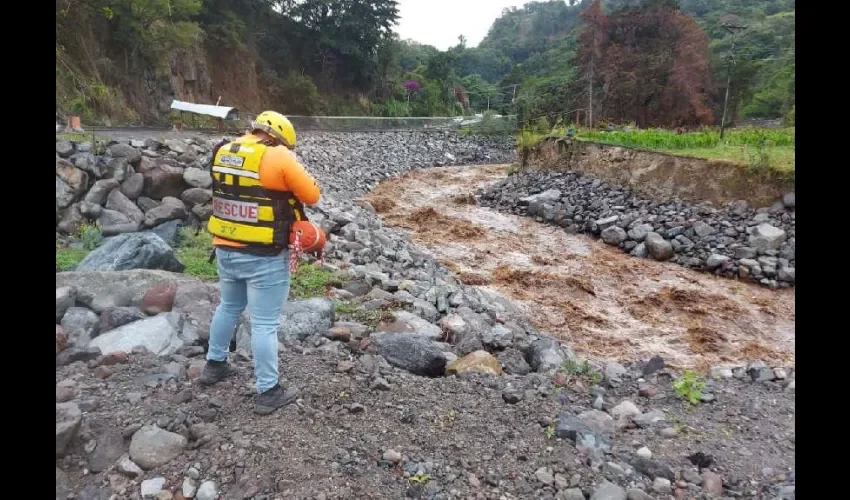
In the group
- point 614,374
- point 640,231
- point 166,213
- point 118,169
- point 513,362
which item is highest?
point 118,169

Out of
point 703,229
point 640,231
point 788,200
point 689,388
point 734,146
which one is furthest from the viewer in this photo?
point 734,146

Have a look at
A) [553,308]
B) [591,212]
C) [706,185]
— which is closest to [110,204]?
[553,308]

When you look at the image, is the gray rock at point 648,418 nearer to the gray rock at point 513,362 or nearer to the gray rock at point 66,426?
the gray rock at point 513,362

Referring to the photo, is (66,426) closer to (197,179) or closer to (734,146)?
(197,179)

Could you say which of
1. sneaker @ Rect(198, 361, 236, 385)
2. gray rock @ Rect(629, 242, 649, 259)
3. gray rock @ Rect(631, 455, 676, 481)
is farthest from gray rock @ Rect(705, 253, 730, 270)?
sneaker @ Rect(198, 361, 236, 385)

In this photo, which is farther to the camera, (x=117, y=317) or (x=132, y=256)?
(x=132, y=256)

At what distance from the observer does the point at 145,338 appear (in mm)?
3799

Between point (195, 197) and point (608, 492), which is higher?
point (195, 197)

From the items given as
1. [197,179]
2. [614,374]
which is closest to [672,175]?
[614,374]

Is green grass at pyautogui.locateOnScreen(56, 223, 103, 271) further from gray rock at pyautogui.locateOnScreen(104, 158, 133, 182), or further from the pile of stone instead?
the pile of stone

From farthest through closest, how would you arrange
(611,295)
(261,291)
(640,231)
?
(640,231)
(611,295)
(261,291)

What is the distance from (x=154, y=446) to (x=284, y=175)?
150 centimetres

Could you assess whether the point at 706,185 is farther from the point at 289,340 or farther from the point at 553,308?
the point at 289,340

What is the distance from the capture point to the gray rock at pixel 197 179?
8.11m
